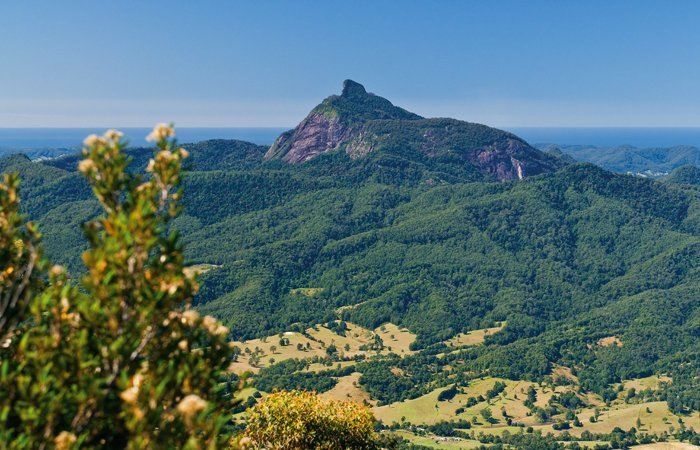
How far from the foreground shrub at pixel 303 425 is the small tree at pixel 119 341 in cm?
2774

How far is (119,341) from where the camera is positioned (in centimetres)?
1163

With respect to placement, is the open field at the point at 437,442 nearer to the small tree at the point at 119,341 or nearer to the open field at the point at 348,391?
the open field at the point at 348,391

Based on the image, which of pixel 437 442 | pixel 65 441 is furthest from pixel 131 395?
pixel 437 442

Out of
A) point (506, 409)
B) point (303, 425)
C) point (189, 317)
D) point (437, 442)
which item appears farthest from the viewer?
point (506, 409)

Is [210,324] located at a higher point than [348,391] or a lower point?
higher

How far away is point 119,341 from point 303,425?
3015cm

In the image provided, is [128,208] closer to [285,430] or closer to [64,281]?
[64,281]

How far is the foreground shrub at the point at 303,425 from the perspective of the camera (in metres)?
39.5

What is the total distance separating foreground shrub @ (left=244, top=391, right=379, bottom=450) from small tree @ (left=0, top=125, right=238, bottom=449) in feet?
91.0

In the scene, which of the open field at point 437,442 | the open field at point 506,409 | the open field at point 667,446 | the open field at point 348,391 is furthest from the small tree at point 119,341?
the open field at point 348,391

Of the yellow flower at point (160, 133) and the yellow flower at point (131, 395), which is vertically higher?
the yellow flower at point (160, 133)

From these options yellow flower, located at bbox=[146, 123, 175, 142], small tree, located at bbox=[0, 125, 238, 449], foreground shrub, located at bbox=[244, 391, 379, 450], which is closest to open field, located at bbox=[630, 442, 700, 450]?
foreground shrub, located at bbox=[244, 391, 379, 450]

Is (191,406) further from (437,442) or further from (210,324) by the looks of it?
(437,442)

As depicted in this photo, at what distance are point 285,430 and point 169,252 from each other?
29.4 metres
